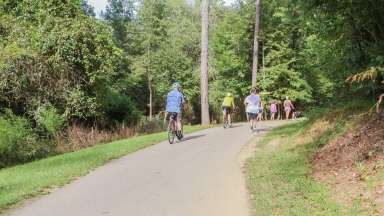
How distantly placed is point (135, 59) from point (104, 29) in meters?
32.0

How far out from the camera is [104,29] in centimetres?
2708

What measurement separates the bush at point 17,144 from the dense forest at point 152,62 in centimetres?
4

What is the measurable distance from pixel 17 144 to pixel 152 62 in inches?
1537

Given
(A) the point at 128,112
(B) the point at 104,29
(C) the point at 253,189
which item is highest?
(B) the point at 104,29

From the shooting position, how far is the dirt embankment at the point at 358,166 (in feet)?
26.6

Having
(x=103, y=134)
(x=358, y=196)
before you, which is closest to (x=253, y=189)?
(x=358, y=196)

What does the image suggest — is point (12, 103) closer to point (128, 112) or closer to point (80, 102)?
point (80, 102)

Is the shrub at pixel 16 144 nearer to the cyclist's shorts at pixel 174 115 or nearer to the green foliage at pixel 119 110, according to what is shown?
the cyclist's shorts at pixel 174 115

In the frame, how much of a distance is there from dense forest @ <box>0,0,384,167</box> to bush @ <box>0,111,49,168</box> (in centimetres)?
4

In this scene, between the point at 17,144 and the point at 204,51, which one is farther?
the point at 204,51

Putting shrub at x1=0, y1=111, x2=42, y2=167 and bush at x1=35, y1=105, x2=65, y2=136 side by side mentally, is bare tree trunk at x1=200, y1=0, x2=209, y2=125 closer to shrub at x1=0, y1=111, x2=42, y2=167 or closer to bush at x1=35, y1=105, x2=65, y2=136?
bush at x1=35, y1=105, x2=65, y2=136

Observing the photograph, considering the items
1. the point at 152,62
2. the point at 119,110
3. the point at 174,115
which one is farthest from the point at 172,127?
the point at 152,62

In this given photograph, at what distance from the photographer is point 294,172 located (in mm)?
10711

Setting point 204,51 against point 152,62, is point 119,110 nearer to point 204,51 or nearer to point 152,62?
point 204,51
